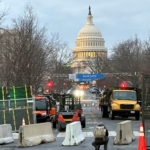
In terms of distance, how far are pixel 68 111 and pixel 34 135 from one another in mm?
6351

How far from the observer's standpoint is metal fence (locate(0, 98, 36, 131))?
1984 centimetres

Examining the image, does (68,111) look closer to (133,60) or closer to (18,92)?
(18,92)

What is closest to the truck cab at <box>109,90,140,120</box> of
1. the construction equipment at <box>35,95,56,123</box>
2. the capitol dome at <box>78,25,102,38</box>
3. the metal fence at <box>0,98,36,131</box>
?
the construction equipment at <box>35,95,56,123</box>

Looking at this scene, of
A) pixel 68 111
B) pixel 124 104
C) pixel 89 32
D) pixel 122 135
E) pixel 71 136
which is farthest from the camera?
pixel 89 32

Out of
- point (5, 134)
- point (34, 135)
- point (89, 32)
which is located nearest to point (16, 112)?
point (5, 134)

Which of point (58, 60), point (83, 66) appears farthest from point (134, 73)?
point (83, 66)

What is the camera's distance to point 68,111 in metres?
21.1

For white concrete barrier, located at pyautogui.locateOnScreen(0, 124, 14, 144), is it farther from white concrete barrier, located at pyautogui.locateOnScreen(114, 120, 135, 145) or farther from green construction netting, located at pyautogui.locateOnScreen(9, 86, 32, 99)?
green construction netting, located at pyautogui.locateOnScreen(9, 86, 32, 99)

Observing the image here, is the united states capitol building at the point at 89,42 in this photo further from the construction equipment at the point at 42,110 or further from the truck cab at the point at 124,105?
the construction equipment at the point at 42,110

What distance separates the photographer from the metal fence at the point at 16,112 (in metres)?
19.8

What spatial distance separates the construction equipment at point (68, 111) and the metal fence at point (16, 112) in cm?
147

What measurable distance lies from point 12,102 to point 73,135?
23.2ft

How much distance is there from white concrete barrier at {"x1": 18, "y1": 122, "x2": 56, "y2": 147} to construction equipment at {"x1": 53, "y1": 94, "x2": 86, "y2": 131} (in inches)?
189

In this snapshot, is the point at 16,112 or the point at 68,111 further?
the point at 68,111
